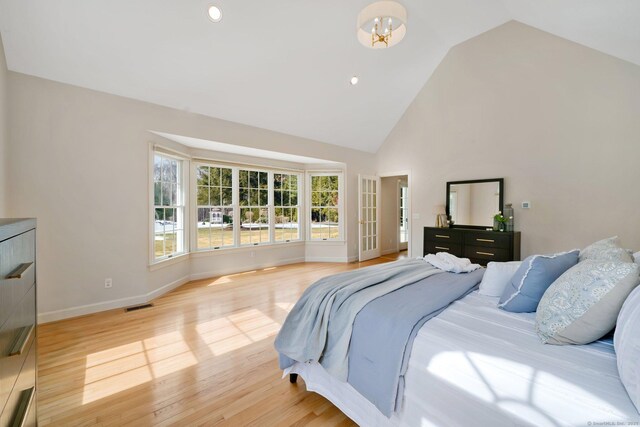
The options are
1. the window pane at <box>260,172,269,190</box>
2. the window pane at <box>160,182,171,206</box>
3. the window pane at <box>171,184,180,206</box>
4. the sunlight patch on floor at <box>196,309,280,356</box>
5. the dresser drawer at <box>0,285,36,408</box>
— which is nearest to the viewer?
the dresser drawer at <box>0,285,36,408</box>

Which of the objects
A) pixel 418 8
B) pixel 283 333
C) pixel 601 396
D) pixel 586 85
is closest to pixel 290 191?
pixel 418 8

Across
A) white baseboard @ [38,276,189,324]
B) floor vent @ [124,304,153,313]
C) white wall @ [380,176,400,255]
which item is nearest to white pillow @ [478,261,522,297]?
floor vent @ [124,304,153,313]

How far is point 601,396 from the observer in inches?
35.7

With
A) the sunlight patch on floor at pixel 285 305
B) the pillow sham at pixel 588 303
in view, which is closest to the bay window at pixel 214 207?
the sunlight patch on floor at pixel 285 305

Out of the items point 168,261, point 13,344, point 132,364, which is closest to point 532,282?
point 13,344

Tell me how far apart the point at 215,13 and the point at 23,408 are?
11.3ft

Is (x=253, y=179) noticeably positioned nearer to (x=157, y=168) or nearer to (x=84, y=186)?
(x=157, y=168)

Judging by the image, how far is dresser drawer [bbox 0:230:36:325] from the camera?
807 mm

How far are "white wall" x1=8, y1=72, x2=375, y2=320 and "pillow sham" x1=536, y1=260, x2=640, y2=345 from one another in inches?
161

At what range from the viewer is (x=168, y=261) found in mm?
3979

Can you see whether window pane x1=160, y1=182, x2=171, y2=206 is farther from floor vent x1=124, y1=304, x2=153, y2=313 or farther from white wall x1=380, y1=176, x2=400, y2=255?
white wall x1=380, y1=176, x2=400, y2=255

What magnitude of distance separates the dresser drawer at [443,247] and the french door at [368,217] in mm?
1570

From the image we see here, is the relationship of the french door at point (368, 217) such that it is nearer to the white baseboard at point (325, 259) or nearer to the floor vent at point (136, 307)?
the white baseboard at point (325, 259)

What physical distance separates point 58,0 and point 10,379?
3.27 metres
